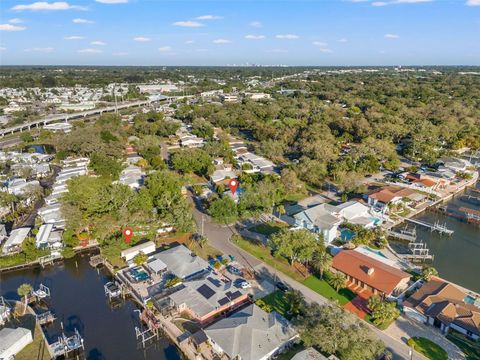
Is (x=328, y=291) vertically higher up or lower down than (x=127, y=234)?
lower down

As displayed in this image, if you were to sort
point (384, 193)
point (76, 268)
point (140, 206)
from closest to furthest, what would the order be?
1. point (76, 268)
2. point (140, 206)
3. point (384, 193)

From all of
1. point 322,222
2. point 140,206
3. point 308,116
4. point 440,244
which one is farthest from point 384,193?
point 308,116

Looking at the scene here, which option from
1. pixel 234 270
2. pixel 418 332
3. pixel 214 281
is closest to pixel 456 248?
pixel 418 332

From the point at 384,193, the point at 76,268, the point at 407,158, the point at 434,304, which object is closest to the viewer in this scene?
the point at 434,304

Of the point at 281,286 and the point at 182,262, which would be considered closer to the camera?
the point at 281,286

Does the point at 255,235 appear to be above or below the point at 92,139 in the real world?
below

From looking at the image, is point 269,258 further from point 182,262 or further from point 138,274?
point 138,274

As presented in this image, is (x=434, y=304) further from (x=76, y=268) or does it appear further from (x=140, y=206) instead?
(x=76, y=268)
